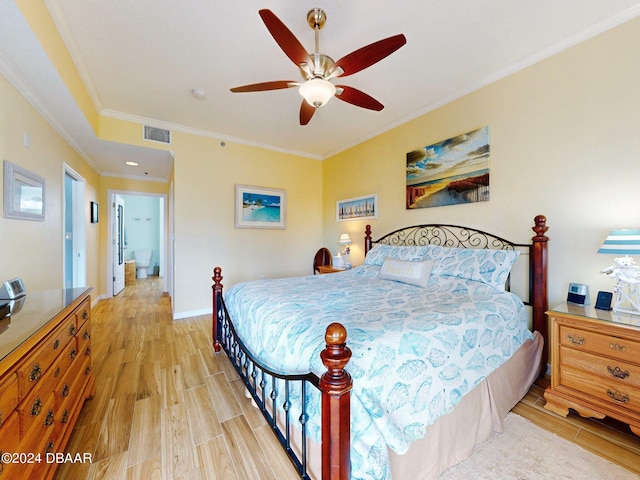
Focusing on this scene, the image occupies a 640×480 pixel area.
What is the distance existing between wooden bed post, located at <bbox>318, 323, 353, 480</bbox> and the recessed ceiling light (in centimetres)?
305

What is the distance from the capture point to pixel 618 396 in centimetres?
156

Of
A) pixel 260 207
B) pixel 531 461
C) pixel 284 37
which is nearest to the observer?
pixel 531 461

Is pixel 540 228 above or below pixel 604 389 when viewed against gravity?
above

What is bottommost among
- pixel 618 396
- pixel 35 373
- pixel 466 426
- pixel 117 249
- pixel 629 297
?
pixel 466 426

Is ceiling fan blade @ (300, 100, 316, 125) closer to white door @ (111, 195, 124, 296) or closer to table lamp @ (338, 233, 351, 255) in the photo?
table lamp @ (338, 233, 351, 255)

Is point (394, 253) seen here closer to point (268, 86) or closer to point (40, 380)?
point (268, 86)

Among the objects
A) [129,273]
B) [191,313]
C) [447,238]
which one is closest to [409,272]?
[447,238]

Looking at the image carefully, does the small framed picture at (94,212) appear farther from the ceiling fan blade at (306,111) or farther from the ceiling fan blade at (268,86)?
the ceiling fan blade at (306,111)

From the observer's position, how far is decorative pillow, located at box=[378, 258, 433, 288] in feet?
8.01

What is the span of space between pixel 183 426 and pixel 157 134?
3592 millimetres

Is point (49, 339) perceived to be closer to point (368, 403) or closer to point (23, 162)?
point (368, 403)

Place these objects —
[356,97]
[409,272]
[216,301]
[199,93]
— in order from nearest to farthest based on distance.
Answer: [356,97]
[409,272]
[216,301]
[199,93]

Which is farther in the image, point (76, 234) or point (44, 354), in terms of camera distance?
point (76, 234)

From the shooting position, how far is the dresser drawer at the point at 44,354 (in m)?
1.02
